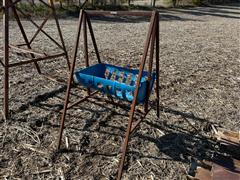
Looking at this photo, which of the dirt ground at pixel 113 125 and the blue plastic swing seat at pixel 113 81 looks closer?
the dirt ground at pixel 113 125

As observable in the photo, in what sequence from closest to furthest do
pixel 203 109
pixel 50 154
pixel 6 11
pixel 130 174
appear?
pixel 130 174, pixel 50 154, pixel 6 11, pixel 203 109

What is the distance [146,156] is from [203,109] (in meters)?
1.69

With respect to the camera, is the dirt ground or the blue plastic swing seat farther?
the blue plastic swing seat

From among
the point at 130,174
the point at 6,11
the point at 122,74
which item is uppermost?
the point at 6,11

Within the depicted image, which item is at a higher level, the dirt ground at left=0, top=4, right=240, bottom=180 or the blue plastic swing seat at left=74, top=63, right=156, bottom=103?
the blue plastic swing seat at left=74, top=63, right=156, bottom=103

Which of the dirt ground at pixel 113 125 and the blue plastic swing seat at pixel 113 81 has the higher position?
the blue plastic swing seat at pixel 113 81

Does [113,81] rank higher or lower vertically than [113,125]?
higher

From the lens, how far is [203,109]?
462 centimetres

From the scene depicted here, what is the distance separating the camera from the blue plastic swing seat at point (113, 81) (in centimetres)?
326

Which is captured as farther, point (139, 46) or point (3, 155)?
point (139, 46)

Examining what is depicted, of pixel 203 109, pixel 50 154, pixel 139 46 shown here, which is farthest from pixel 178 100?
pixel 139 46

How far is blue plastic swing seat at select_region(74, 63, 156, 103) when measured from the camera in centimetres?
326

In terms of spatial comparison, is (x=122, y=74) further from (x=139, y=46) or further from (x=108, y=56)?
(x=139, y=46)

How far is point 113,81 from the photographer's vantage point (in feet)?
10.8
